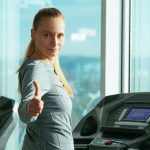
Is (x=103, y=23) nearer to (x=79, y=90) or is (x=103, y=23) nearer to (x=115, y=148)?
(x=79, y=90)

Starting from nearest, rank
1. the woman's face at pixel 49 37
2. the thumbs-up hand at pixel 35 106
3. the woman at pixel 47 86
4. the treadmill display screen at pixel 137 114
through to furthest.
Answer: the thumbs-up hand at pixel 35 106, the woman at pixel 47 86, the woman's face at pixel 49 37, the treadmill display screen at pixel 137 114

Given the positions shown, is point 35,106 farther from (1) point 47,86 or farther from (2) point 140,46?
(2) point 140,46

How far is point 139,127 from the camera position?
192 centimetres

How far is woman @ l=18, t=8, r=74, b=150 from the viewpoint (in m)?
1.74

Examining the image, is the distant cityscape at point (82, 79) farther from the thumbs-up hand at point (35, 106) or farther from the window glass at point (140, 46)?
the thumbs-up hand at point (35, 106)

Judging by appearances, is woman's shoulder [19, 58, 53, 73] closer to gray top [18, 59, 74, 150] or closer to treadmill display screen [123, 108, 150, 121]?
gray top [18, 59, 74, 150]

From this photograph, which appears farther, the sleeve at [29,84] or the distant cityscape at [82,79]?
the distant cityscape at [82,79]

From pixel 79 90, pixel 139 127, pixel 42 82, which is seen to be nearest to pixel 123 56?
pixel 79 90

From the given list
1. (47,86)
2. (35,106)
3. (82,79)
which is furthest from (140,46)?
(35,106)

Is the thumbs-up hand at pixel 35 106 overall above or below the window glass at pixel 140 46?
below

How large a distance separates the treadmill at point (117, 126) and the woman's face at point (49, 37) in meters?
0.44

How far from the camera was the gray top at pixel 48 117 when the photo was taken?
1.76m

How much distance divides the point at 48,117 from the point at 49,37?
35 cm

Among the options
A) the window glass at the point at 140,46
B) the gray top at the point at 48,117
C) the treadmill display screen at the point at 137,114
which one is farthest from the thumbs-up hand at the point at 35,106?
the window glass at the point at 140,46
